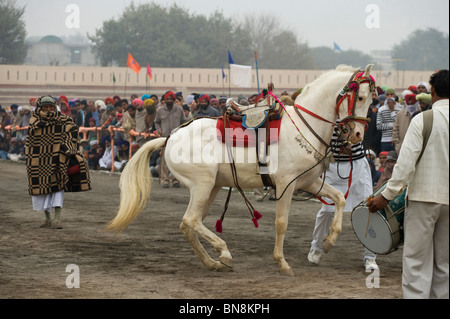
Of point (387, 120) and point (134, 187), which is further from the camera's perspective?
point (387, 120)

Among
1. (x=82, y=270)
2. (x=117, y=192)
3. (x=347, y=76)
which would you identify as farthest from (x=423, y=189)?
(x=117, y=192)

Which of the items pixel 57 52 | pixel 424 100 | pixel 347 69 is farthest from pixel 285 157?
pixel 57 52

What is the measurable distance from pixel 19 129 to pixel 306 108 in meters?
19.0

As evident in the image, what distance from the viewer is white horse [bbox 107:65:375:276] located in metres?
8.38

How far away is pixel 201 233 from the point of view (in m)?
8.69

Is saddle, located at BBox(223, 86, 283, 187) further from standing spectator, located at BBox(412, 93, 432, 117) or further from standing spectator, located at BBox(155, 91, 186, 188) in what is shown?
standing spectator, located at BBox(155, 91, 186, 188)

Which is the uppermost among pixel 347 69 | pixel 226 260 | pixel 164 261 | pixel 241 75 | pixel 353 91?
pixel 241 75

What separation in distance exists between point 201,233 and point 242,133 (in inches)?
43.7

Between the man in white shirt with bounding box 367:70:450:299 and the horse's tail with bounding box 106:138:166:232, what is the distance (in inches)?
148

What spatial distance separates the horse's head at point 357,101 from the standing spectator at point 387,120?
697cm

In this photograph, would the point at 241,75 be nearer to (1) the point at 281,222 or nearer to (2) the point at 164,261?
(2) the point at 164,261

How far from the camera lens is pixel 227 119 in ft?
28.9

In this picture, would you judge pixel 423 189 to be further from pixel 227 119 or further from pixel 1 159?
pixel 1 159

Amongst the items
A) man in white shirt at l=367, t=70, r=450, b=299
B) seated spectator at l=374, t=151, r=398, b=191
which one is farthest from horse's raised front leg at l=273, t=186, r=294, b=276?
seated spectator at l=374, t=151, r=398, b=191
